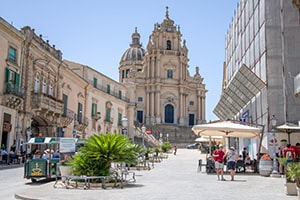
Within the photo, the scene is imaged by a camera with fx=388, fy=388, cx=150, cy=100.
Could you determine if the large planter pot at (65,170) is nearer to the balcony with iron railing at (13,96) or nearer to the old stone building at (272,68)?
the old stone building at (272,68)

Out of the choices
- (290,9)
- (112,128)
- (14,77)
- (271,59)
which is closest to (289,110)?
(271,59)

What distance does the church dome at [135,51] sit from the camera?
301 feet

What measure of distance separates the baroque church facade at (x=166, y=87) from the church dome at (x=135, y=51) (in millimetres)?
17428

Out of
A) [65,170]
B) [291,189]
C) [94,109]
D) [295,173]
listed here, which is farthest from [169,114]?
[295,173]

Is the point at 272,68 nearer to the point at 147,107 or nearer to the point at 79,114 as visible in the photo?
the point at 79,114

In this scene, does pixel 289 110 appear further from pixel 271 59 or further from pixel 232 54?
pixel 232 54

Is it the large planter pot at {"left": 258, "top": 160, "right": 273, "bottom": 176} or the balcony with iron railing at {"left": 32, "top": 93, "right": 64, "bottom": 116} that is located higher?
the balcony with iron railing at {"left": 32, "top": 93, "right": 64, "bottom": 116}

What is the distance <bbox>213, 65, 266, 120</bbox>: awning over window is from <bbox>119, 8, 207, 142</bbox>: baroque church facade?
Result: 34469 mm

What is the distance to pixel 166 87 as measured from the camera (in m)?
71.5

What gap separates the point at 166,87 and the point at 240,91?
4513 cm

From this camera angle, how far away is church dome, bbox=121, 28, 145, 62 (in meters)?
91.9

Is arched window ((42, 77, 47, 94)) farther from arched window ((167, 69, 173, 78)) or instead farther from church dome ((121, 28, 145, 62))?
church dome ((121, 28, 145, 62))

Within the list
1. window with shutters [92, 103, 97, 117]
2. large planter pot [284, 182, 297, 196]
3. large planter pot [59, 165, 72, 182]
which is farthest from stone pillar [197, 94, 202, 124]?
large planter pot [284, 182, 297, 196]

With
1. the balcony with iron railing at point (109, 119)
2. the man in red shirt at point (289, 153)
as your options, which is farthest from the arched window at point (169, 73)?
the man in red shirt at point (289, 153)
